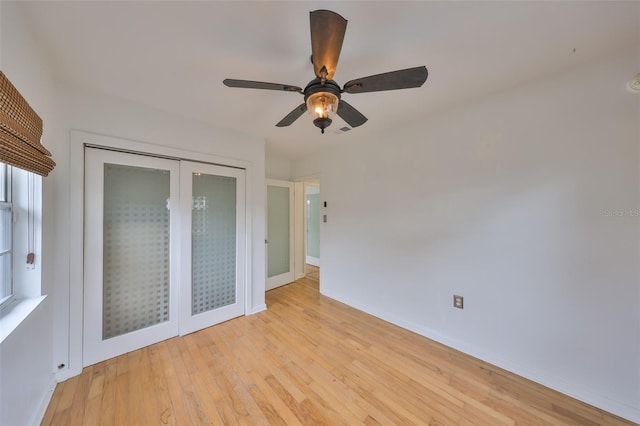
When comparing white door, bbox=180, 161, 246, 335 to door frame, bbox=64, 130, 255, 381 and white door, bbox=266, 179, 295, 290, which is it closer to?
door frame, bbox=64, 130, 255, 381

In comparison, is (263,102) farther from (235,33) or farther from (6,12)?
(6,12)

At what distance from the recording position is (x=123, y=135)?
84.0 inches

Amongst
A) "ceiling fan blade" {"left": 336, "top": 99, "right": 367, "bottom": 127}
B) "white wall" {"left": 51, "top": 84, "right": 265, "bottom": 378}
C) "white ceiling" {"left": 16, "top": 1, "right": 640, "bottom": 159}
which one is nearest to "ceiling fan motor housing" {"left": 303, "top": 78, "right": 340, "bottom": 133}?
"ceiling fan blade" {"left": 336, "top": 99, "right": 367, "bottom": 127}

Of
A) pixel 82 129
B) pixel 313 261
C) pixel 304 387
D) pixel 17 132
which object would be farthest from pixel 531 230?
pixel 313 261

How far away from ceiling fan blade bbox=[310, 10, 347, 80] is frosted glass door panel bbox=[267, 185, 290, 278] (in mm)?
2983

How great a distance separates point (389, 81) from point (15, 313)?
8.62 feet

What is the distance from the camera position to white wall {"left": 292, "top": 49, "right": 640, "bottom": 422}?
1558mm

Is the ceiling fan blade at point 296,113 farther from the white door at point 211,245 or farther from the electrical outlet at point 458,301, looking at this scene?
the electrical outlet at point 458,301

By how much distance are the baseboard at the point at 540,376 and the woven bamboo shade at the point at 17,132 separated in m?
3.36

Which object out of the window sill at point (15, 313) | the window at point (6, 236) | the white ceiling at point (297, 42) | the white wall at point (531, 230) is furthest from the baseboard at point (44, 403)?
the white wall at point (531, 230)

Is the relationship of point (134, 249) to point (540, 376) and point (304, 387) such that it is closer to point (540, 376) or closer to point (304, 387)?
point (304, 387)

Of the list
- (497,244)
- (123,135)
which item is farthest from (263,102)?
(497,244)

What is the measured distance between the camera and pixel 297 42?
1.43 m

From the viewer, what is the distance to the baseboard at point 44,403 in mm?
1404
